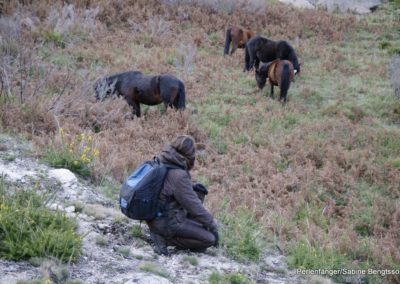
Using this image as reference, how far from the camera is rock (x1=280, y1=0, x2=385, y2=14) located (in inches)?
1060

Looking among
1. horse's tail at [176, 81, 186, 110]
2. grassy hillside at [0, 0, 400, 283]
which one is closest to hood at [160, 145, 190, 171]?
grassy hillside at [0, 0, 400, 283]

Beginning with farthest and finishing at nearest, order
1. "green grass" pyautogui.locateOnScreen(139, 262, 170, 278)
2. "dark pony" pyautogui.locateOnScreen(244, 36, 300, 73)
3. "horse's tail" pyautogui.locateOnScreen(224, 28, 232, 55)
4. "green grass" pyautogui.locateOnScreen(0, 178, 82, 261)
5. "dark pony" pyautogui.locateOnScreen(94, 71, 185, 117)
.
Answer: "horse's tail" pyautogui.locateOnScreen(224, 28, 232, 55), "dark pony" pyautogui.locateOnScreen(244, 36, 300, 73), "dark pony" pyautogui.locateOnScreen(94, 71, 185, 117), "green grass" pyautogui.locateOnScreen(139, 262, 170, 278), "green grass" pyautogui.locateOnScreen(0, 178, 82, 261)

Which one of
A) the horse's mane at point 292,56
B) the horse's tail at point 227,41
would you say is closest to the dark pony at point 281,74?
the horse's mane at point 292,56

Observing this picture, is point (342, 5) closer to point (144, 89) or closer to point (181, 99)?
point (181, 99)

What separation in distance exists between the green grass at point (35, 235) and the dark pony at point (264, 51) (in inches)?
491

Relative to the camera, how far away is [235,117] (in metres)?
12.9

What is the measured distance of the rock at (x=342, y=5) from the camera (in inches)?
1060

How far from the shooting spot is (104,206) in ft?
23.4

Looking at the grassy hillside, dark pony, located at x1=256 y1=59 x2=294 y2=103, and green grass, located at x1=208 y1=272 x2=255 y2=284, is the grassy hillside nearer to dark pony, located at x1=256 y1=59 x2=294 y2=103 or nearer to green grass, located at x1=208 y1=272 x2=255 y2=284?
dark pony, located at x1=256 y1=59 x2=294 y2=103

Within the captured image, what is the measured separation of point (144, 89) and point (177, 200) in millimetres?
6507

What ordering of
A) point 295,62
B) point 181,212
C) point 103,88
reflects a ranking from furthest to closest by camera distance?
point 295,62 < point 103,88 < point 181,212

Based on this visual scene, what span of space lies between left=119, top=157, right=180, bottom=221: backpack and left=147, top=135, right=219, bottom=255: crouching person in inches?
3.9

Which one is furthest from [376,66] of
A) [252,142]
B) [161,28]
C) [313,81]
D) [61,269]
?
[61,269]

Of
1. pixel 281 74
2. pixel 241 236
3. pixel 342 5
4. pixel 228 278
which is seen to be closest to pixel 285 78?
pixel 281 74
